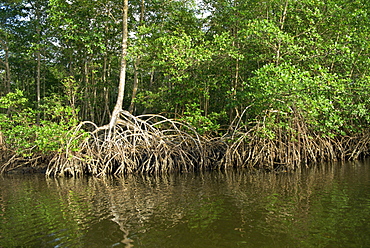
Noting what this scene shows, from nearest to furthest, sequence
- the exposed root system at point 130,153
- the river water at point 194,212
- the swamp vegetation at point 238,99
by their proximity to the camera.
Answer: the river water at point 194,212 < the swamp vegetation at point 238,99 < the exposed root system at point 130,153

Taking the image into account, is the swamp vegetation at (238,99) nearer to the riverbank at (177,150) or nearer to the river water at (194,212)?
the riverbank at (177,150)

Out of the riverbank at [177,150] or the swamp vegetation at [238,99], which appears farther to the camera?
the riverbank at [177,150]

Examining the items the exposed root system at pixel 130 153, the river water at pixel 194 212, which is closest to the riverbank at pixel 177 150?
the exposed root system at pixel 130 153

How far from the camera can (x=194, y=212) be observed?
5609mm

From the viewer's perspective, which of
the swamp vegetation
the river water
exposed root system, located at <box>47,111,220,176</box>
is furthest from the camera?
exposed root system, located at <box>47,111,220,176</box>

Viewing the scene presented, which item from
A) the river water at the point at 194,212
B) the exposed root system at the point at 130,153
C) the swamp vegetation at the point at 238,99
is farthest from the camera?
the exposed root system at the point at 130,153

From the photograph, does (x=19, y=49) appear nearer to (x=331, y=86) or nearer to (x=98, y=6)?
(x=98, y=6)

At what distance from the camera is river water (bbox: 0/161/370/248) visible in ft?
14.2

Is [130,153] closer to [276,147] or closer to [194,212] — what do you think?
[276,147]

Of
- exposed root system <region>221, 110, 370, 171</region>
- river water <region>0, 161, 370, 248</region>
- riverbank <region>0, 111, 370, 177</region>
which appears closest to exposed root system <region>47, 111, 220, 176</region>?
riverbank <region>0, 111, 370, 177</region>

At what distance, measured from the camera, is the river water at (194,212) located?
14.2ft

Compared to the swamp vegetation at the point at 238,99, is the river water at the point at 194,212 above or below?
below

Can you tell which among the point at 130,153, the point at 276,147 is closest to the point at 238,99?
the point at 276,147

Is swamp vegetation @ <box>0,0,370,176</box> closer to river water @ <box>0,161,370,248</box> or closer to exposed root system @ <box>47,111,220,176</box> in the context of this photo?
exposed root system @ <box>47,111,220,176</box>
